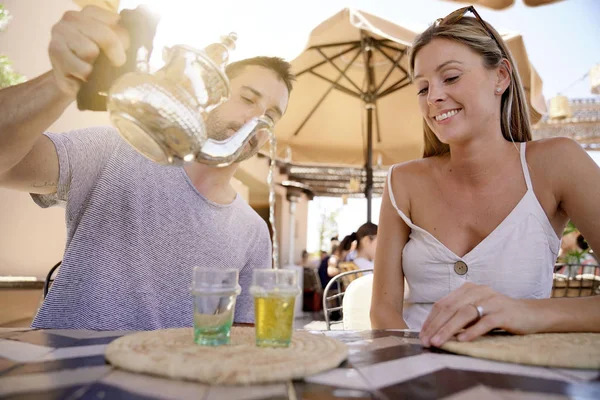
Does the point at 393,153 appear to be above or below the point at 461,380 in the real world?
above

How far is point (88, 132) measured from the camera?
Result: 4.91 feet

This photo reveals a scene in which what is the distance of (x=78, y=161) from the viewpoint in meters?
1.40

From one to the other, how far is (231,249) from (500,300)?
0.99 meters

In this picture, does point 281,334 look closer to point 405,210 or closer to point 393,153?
point 405,210

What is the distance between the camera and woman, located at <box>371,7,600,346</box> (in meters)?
→ 1.44

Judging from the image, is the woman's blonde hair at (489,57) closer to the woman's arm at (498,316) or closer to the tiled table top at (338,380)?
the woman's arm at (498,316)

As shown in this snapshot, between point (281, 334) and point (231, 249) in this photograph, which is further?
point (231, 249)

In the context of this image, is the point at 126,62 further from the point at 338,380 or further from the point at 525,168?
the point at 525,168

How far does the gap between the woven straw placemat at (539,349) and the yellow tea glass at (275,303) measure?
1.04ft

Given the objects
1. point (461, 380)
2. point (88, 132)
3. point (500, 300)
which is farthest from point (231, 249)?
point (461, 380)

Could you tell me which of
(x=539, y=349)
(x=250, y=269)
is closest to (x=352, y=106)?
(x=250, y=269)

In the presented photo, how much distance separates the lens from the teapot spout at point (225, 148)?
0.85 m

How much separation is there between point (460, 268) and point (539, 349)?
670mm

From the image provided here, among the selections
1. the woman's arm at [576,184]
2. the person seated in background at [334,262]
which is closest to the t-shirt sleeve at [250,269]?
the woman's arm at [576,184]
